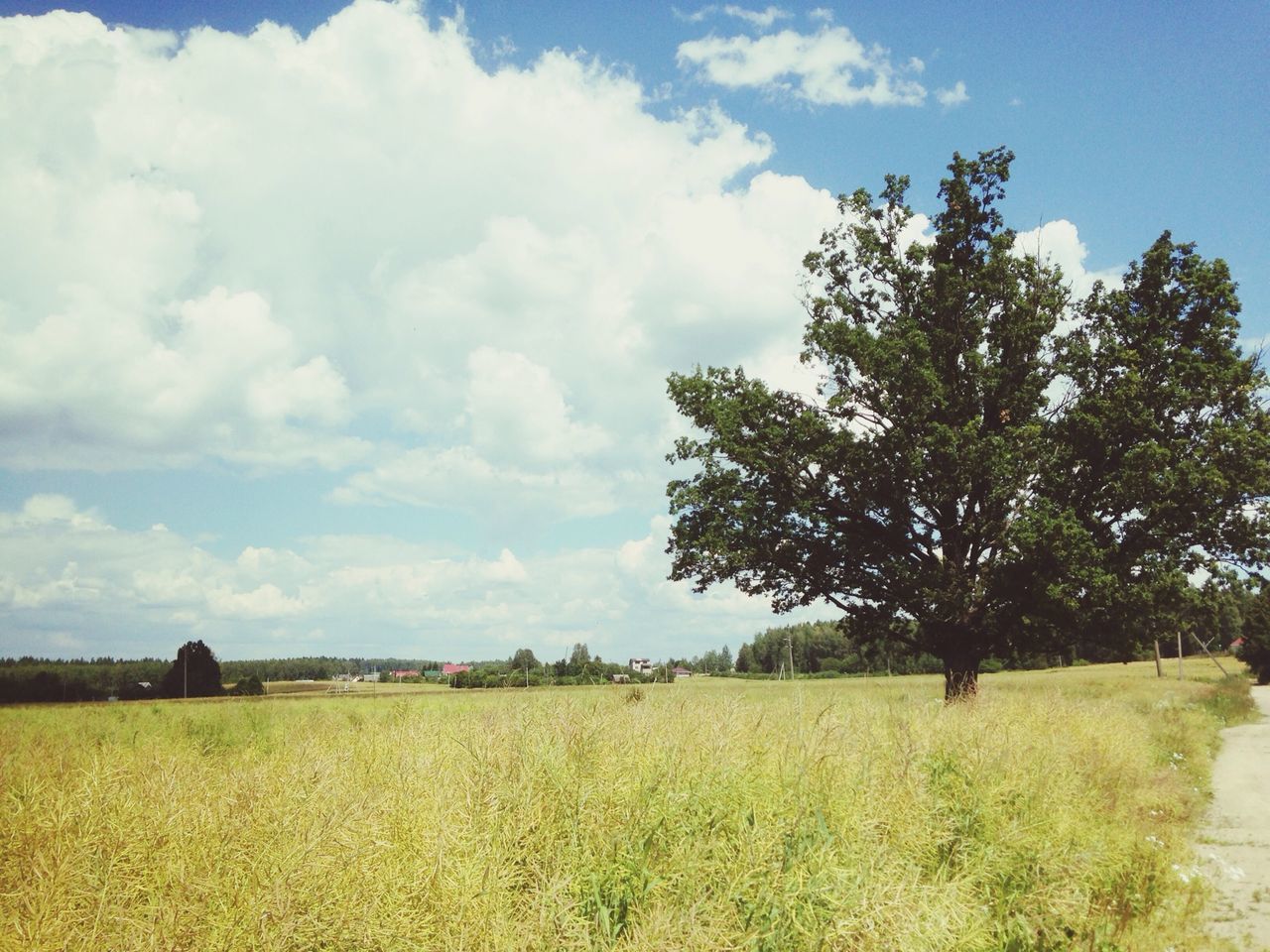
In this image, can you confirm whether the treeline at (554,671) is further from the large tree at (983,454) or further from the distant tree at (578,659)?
the large tree at (983,454)

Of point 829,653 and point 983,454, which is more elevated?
point 983,454

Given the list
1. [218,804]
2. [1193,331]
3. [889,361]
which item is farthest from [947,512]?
[218,804]

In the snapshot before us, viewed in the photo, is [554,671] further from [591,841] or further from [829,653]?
[829,653]

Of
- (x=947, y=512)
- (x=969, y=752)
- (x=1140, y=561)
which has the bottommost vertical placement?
(x=969, y=752)

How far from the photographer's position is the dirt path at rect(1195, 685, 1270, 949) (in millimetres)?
6562

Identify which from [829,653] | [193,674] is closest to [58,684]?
[193,674]

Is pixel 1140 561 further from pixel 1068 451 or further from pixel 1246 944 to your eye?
pixel 1246 944

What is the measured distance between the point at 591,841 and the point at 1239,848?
29.8 feet

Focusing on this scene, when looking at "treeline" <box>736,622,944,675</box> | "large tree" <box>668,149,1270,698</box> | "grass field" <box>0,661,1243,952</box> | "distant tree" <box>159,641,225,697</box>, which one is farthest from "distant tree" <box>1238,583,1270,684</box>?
"distant tree" <box>159,641,225,697</box>

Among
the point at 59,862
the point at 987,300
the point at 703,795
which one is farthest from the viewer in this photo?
the point at 987,300

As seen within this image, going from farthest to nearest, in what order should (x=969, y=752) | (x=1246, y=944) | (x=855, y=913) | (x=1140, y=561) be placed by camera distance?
(x=1140, y=561) < (x=969, y=752) < (x=1246, y=944) < (x=855, y=913)

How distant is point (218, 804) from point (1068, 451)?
19.7 metres

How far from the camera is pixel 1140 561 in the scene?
57.9 ft

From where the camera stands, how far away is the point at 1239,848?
8.98 m
